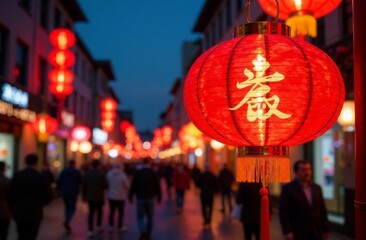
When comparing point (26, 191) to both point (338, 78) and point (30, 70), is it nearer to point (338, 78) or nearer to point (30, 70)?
point (338, 78)

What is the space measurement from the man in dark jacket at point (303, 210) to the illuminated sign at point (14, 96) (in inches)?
458

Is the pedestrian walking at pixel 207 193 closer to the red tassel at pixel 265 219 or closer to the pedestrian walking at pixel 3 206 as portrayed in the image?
the pedestrian walking at pixel 3 206

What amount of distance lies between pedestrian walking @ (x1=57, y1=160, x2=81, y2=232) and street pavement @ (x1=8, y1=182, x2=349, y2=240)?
501 millimetres

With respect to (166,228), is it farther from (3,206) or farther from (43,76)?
(43,76)

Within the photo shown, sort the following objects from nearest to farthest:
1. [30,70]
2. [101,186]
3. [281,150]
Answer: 1. [281,150]
2. [101,186]
3. [30,70]

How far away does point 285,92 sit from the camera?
361 cm

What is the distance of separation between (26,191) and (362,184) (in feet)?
19.0

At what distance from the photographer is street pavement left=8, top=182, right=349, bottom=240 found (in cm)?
1264

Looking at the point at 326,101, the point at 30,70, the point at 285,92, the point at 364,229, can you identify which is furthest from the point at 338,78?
the point at 30,70

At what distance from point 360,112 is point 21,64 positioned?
18060mm

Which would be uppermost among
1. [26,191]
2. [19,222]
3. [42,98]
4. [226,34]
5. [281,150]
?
[226,34]

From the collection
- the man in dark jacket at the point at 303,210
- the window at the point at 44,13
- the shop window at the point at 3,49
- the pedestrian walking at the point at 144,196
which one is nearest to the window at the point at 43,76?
the window at the point at 44,13

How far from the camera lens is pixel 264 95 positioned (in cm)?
361

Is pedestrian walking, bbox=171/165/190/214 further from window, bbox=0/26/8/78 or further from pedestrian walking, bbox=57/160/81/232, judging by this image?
window, bbox=0/26/8/78
